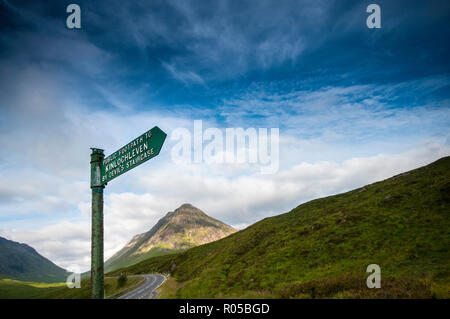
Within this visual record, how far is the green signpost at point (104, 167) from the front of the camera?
4.18 meters

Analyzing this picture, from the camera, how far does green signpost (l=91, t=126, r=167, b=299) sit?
4.18 meters

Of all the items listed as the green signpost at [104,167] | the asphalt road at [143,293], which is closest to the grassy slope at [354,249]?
the asphalt road at [143,293]

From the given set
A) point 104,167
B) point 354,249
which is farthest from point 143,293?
point 104,167

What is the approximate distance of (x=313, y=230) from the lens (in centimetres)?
5769

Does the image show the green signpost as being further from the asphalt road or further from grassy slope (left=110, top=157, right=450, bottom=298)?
the asphalt road

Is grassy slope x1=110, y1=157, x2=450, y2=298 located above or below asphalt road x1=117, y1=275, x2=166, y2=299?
above

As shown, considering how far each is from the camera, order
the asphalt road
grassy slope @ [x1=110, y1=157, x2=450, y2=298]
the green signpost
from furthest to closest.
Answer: the asphalt road → grassy slope @ [x1=110, y1=157, x2=450, y2=298] → the green signpost

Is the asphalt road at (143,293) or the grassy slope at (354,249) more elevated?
the grassy slope at (354,249)

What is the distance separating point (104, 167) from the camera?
4.91 m

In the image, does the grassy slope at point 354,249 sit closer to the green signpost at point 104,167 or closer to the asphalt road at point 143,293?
the asphalt road at point 143,293

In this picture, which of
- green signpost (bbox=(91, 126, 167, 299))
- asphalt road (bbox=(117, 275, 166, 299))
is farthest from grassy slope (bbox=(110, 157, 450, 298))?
green signpost (bbox=(91, 126, 167, 299))
